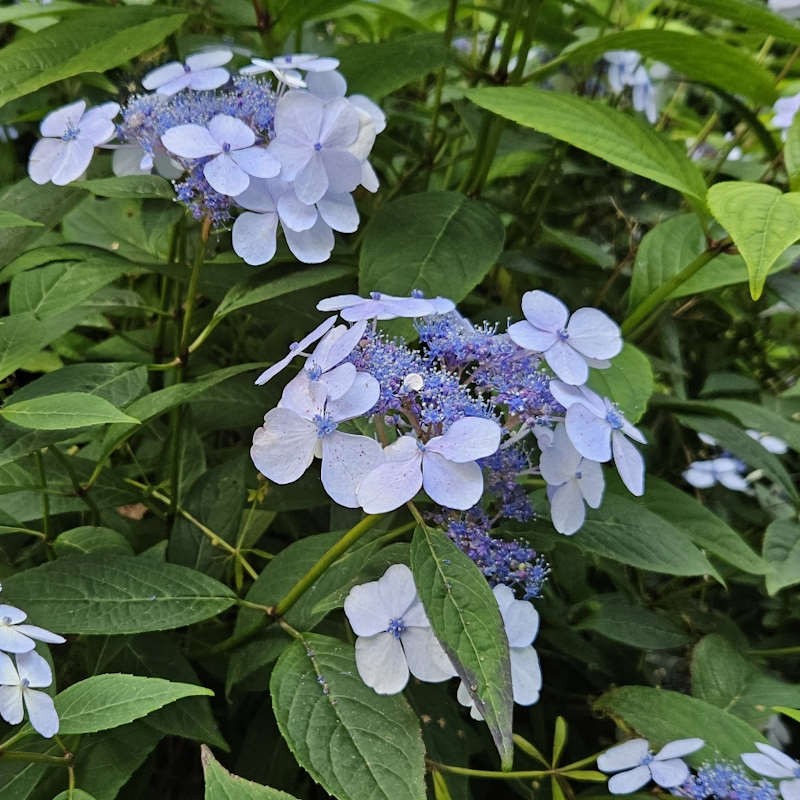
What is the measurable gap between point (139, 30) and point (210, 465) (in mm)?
565

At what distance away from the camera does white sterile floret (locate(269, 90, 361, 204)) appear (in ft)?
2.91

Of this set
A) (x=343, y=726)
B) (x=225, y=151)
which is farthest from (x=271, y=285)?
(x=343, y=726)

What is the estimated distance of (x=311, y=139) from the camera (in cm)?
89

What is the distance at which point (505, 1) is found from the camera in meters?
1.30

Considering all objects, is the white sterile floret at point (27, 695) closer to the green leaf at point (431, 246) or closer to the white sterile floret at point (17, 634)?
the white sterile floret at point (17, 634)

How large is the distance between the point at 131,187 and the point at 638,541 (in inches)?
25.3

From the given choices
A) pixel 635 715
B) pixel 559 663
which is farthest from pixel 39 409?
pixel 559 663

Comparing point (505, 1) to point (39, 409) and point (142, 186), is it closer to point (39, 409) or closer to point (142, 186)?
point (142, 186)

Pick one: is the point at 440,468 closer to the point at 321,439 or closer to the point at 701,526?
the point at 321,439

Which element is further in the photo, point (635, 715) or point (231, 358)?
point (231, 358)

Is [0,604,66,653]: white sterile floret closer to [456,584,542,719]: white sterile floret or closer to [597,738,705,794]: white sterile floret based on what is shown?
[456,584,542,719]: white sterile floret

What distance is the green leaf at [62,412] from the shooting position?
0.77m

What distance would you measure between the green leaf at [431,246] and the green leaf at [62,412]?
12.1 inches

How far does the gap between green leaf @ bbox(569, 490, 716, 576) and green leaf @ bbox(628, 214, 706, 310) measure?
0.35 m
